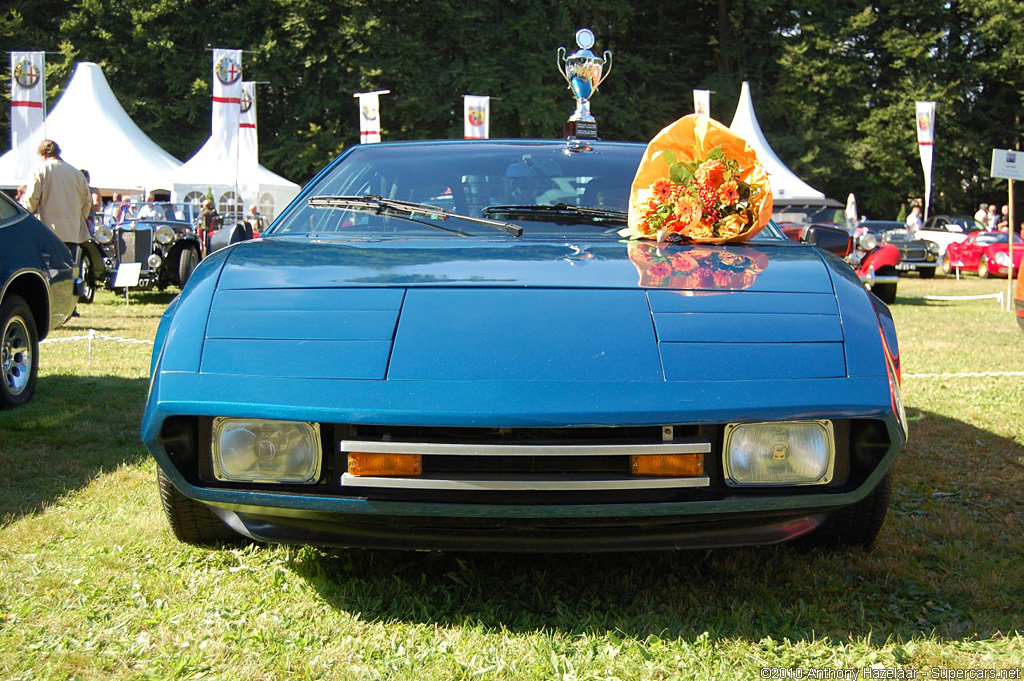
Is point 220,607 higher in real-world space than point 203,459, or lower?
lower

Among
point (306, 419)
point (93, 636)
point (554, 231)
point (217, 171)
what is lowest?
point (93, 636)

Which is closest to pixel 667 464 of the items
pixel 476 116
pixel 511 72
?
pixel 476 116

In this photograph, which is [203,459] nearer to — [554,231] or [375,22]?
[554,231]

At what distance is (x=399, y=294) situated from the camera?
230 centimetres

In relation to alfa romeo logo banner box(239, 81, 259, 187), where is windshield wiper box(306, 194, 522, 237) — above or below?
below

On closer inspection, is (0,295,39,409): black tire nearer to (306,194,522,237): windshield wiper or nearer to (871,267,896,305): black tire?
(306,194,522,237): windshield wiper

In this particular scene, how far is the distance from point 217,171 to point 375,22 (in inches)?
548

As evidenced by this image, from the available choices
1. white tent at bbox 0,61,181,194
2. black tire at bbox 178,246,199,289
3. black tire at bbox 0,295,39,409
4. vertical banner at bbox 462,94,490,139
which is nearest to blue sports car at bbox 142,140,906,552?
black tire at bbox 0,295,39,409

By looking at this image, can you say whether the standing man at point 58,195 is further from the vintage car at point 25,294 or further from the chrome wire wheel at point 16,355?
the chrome wire wheel at point 16,355

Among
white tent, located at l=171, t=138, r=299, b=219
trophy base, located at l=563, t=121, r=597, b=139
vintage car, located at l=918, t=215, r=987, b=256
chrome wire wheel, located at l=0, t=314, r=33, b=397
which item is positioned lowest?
chrome wire wheel, located at l=0, t=314, r=33, b=397

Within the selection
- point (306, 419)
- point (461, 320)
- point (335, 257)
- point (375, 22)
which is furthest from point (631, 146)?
point (375, 22)

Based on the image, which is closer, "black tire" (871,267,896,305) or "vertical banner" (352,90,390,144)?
"black tire" (871,267,896,305)

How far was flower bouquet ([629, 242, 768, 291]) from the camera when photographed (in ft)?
7.86

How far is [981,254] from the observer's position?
67.4ft
